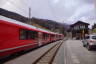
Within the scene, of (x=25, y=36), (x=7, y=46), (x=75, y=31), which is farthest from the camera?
(x=75, y=31)

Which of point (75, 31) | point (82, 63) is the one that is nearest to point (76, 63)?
point (82, 63)

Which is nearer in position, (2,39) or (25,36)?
(2,39)

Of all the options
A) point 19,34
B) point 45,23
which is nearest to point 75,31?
point 45,23

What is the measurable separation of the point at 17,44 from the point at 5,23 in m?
2.65

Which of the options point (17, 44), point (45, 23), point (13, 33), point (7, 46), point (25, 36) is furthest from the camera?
point (45, 23)

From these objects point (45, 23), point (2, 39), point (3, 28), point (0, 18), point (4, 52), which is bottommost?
point (4, 52)

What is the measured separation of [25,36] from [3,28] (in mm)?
5030

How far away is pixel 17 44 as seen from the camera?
478 inches

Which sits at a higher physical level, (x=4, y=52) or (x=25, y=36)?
(x=25, y=36)

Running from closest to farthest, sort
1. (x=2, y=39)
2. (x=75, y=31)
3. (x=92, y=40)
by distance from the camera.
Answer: (x=2, y=39) → (x=92, y=40) → (x=75, y=31)

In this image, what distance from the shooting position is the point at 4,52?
9859mm

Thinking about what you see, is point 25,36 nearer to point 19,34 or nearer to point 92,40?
point 19,34

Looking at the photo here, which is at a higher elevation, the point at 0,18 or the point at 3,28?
the point at 0,18

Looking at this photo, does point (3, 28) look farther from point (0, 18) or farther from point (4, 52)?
point (4, 52)
